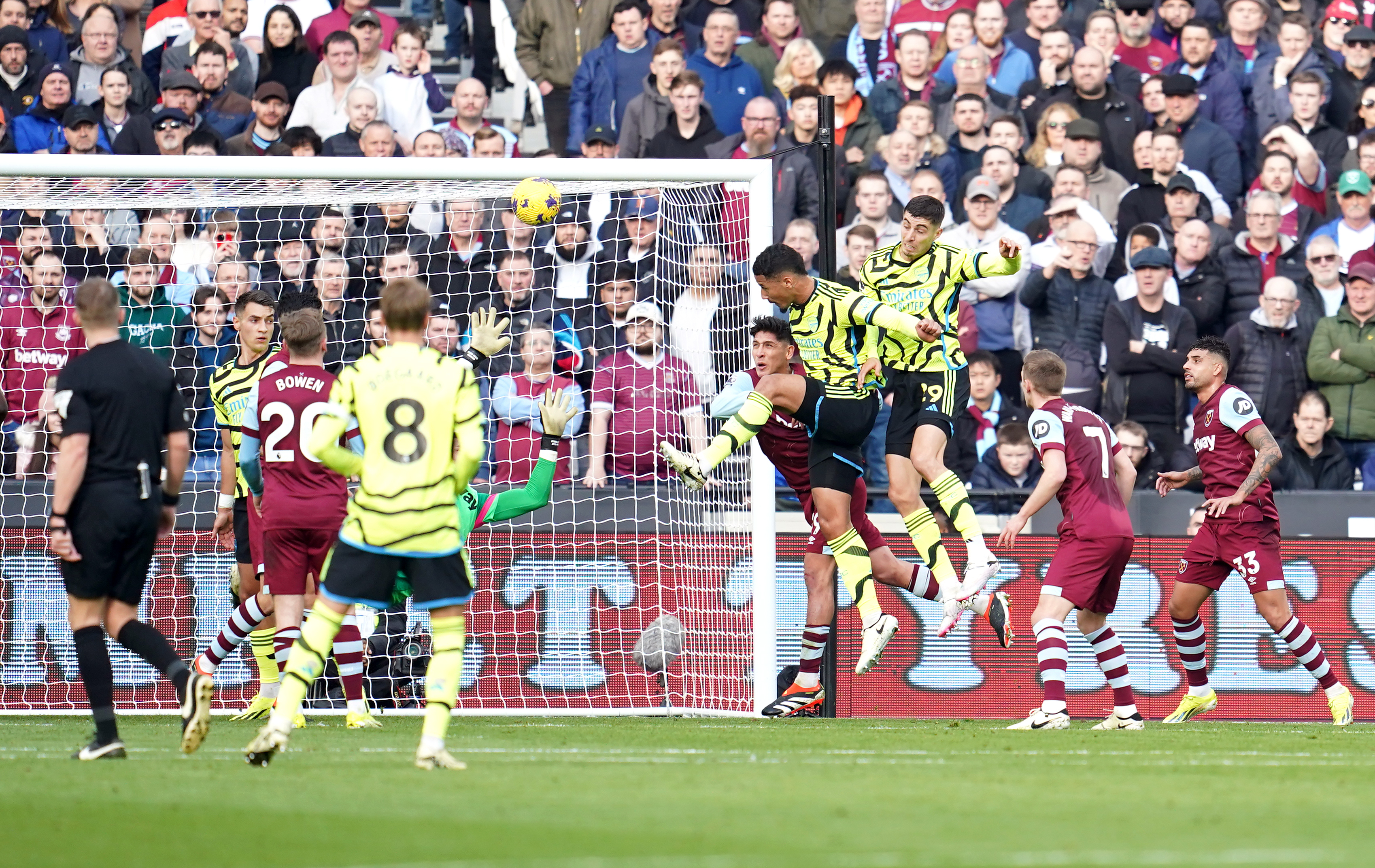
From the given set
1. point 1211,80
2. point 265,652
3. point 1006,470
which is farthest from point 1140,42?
point 265,652

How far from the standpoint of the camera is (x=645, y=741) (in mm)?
9281

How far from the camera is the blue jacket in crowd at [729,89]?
16250 millimetres

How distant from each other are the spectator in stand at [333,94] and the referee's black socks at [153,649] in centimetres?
837

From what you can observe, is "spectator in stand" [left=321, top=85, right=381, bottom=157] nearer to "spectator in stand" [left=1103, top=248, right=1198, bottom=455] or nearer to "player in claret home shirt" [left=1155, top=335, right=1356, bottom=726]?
"spectator in stand" [left=1103, top=248, right=1198, bottom=455]

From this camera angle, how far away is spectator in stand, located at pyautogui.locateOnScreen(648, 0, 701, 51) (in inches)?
667

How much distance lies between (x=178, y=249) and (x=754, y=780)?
8.24 meters

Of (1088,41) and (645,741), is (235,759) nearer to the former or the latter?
(645,741)

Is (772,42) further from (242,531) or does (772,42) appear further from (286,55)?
(242,531)

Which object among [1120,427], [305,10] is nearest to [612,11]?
[305,10]

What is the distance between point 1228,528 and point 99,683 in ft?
22.7

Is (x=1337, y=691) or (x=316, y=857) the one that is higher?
(x=316, y=857)

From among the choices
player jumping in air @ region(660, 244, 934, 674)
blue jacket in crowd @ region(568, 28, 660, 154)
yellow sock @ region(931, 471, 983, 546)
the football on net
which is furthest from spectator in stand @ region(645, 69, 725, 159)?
yellow sock @ region(931, 471, 983, 546)

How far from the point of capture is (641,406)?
13086 mm

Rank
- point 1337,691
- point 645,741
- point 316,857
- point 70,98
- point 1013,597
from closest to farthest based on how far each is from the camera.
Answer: point 316,857 < point 645,741 < point 1337,691 < point 1013,597 < point 70,98
